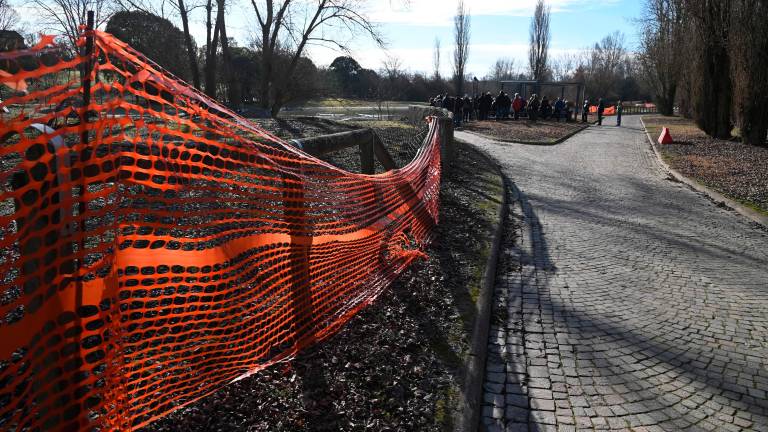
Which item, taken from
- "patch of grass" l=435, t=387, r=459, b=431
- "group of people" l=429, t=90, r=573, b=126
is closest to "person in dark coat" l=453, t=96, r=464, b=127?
"group of people" l=429, t=90, r=573, b=126

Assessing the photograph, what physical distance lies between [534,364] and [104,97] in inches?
120

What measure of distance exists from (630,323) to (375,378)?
7.58 feet

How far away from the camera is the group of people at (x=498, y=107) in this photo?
28.6 m

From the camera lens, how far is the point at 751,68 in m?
17.0

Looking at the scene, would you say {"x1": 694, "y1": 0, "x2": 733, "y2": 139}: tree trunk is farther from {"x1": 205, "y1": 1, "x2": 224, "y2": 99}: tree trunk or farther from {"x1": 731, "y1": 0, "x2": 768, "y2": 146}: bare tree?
{"x1": 205, "y1": 1, "x2": 224, "y2": 99}: tree trunk

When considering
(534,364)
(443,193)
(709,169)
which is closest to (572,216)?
(443,193)

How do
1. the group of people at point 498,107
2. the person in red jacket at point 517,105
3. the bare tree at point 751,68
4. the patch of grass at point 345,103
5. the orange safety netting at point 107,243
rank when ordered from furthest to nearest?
the patch of grass at point 345,103
the person in red jacket at point 517,105
the group of people at point 498,107
the bare tree at point 751,68
the orange safety netting at point 107,243

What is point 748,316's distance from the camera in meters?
4.44

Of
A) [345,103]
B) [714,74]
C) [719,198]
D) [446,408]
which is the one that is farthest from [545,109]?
[446,408]

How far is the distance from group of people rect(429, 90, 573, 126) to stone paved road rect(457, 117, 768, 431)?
67.5ft

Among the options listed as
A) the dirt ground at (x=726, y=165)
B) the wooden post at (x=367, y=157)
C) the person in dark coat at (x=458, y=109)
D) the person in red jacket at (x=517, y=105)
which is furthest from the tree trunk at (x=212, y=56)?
the wooden post at (x=367, y=157)

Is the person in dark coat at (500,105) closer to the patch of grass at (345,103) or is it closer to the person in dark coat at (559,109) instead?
the person in dark coat at (559,109)

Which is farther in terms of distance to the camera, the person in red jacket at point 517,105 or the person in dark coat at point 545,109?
the person in dark coat at point 545,109

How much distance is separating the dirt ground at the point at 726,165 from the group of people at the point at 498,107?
10592mm
